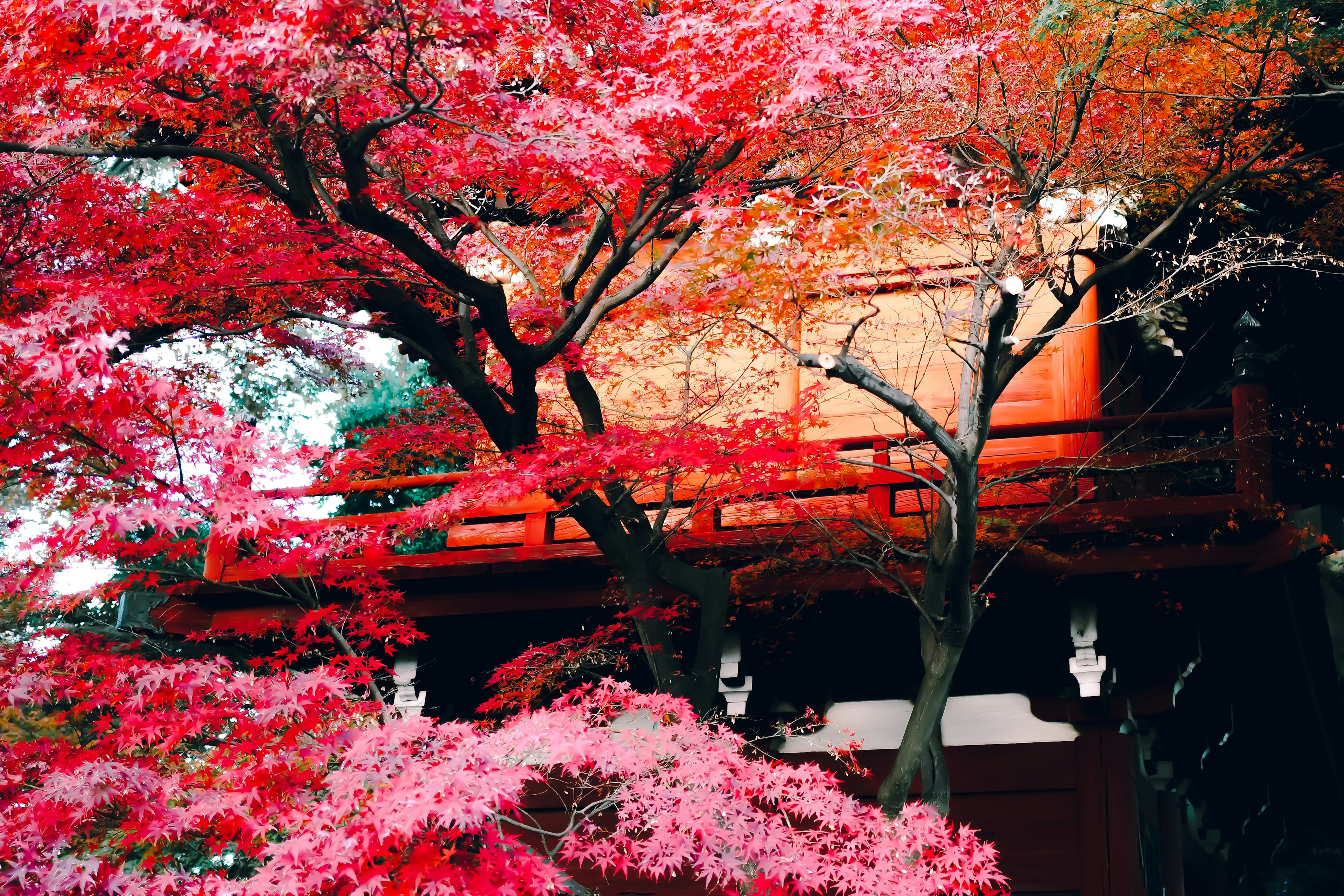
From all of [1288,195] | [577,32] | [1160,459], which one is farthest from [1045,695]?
[577,32]

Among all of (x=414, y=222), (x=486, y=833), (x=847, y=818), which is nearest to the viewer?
(x=486, y=833)

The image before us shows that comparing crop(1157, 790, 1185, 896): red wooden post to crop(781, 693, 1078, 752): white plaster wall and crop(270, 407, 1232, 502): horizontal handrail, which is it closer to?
crop(781, 693, 1078, 752): white plaster wall

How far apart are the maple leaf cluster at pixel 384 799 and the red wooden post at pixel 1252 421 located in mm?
3066

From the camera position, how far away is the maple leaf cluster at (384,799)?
4.88 metres

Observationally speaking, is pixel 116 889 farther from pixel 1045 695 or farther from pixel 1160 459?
pixel 1160 459

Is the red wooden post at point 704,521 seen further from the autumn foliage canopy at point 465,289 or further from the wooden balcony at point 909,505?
the autumn foliage canopy at point 465,289

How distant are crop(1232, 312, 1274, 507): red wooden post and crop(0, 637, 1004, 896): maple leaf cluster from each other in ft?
10.1

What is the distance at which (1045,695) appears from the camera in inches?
308

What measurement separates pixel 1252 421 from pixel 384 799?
6168mm

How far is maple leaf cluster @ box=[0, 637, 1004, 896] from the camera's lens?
4883 millimetres

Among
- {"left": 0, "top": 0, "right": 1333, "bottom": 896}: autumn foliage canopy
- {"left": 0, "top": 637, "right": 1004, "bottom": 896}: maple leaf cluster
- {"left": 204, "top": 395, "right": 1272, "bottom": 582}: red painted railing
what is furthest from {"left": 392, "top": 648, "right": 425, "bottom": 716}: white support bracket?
{"left": 0, "top": 637, "right": 1004, "bottom": 896}: maple leaf cluster

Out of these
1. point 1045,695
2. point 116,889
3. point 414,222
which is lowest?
point 116,889

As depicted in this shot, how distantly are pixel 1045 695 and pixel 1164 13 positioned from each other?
470 centimetres

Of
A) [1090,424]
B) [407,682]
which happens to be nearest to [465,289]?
[407,682]
